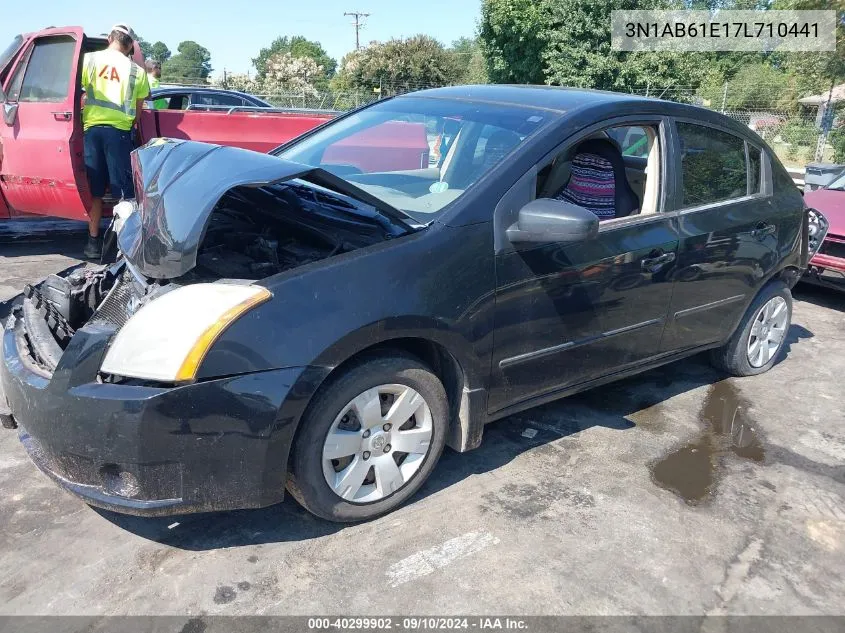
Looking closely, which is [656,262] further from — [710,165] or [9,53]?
[9,53]

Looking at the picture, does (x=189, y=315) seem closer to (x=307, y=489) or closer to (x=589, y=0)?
(x=307, y=489)

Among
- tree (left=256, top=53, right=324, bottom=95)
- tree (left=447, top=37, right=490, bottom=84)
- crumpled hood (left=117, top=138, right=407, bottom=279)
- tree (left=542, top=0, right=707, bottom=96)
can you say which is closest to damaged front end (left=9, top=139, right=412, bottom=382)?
crumpled hood (left=117, top=138, right=407, bottom=279)

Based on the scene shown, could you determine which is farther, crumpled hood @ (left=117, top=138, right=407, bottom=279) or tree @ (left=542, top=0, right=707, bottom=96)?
tree @ (left=542, top=0, right=707, bottom=96)

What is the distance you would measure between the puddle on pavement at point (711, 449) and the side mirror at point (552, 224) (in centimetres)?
131

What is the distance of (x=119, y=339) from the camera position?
2439mm

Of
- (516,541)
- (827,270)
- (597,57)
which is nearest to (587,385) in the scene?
(516,541)

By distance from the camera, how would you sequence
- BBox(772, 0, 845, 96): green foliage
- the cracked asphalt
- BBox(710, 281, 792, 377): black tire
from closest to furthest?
the cracked asphalt → BBox(710, 281, 792, 377): black tire → BBox(772, 0, 845, 96): green foliage

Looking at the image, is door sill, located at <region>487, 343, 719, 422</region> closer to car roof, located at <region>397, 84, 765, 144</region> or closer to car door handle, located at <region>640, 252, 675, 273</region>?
car door handle, located at <region>640, 252, 675, 273</region>

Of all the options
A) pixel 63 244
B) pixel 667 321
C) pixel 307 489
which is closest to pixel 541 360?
pixel 667 321

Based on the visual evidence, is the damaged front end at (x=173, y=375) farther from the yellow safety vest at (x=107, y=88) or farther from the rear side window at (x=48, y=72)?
the rear side window at (x=48, y=72)

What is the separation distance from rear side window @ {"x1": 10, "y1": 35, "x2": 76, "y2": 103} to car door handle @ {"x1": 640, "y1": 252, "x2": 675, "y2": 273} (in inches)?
202

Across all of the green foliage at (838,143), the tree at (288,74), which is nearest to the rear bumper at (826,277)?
the green foliage at (838,143)

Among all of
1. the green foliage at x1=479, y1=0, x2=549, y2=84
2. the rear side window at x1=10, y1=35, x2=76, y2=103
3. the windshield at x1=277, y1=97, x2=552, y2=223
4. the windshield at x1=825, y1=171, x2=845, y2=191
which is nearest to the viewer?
the windshield at x1=277, y1=97, x2=552, y2=223

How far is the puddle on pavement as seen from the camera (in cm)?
338
